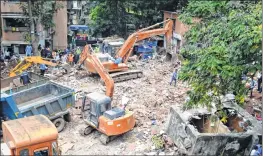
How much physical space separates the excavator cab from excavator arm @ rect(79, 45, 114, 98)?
5.94 feet

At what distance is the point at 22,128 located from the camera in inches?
388

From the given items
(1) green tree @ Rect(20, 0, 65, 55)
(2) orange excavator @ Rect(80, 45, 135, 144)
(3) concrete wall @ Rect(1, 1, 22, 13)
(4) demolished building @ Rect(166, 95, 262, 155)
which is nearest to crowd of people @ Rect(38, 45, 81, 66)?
(1) green tree @ Rect(20, 0, 65, 55)

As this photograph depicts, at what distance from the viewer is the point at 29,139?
30.7ft

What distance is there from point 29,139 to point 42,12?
14859 mm

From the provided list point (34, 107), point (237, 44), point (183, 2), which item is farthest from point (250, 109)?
point (183, 2)

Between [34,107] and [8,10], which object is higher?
[8,10]

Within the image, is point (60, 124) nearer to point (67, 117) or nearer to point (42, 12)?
point (67, 117)

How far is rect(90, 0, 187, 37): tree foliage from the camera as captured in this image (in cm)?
2993

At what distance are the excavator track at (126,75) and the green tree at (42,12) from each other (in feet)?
21.5

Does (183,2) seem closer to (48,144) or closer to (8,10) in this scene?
(8,10)

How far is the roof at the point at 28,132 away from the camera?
9297 millimetres

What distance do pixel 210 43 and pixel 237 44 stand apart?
2.42m

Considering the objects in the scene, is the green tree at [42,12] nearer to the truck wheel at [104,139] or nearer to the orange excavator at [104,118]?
the orange excavator at [104,118]

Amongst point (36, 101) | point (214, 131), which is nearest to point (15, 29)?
point (36, 101)
